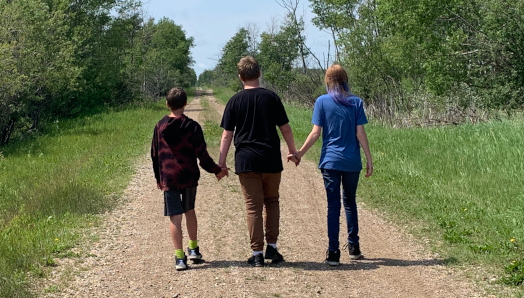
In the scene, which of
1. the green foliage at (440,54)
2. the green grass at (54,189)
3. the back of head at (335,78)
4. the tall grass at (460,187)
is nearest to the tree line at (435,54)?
the green foliage at (440,54)

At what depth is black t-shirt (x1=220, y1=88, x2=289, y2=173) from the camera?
19.0 feet

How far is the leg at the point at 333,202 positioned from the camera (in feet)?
19.6

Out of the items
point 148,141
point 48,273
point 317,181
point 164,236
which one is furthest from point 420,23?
point 48,273

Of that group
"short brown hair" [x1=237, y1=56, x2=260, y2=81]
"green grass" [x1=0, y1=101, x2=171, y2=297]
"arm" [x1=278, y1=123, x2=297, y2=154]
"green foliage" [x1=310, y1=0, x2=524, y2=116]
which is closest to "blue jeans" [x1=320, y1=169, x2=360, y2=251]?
"arm" [x1=278, y1=123, x2=297, y2=154]

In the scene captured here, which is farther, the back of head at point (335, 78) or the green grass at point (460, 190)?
the green grass at point (460, 190)

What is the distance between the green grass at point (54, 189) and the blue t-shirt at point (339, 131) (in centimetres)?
302

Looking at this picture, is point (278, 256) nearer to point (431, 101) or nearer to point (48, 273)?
point (48, 273)

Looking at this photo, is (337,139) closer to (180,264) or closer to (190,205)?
(190,205)

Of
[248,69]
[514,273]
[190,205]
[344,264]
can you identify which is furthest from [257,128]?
[514,273]

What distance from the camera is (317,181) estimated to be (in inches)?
450

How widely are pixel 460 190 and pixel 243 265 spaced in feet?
15.1

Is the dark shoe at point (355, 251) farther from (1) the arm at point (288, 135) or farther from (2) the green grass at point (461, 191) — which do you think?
(1) the arm at point (288, 135)

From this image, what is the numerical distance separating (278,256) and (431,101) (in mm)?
18420

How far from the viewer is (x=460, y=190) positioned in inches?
364
